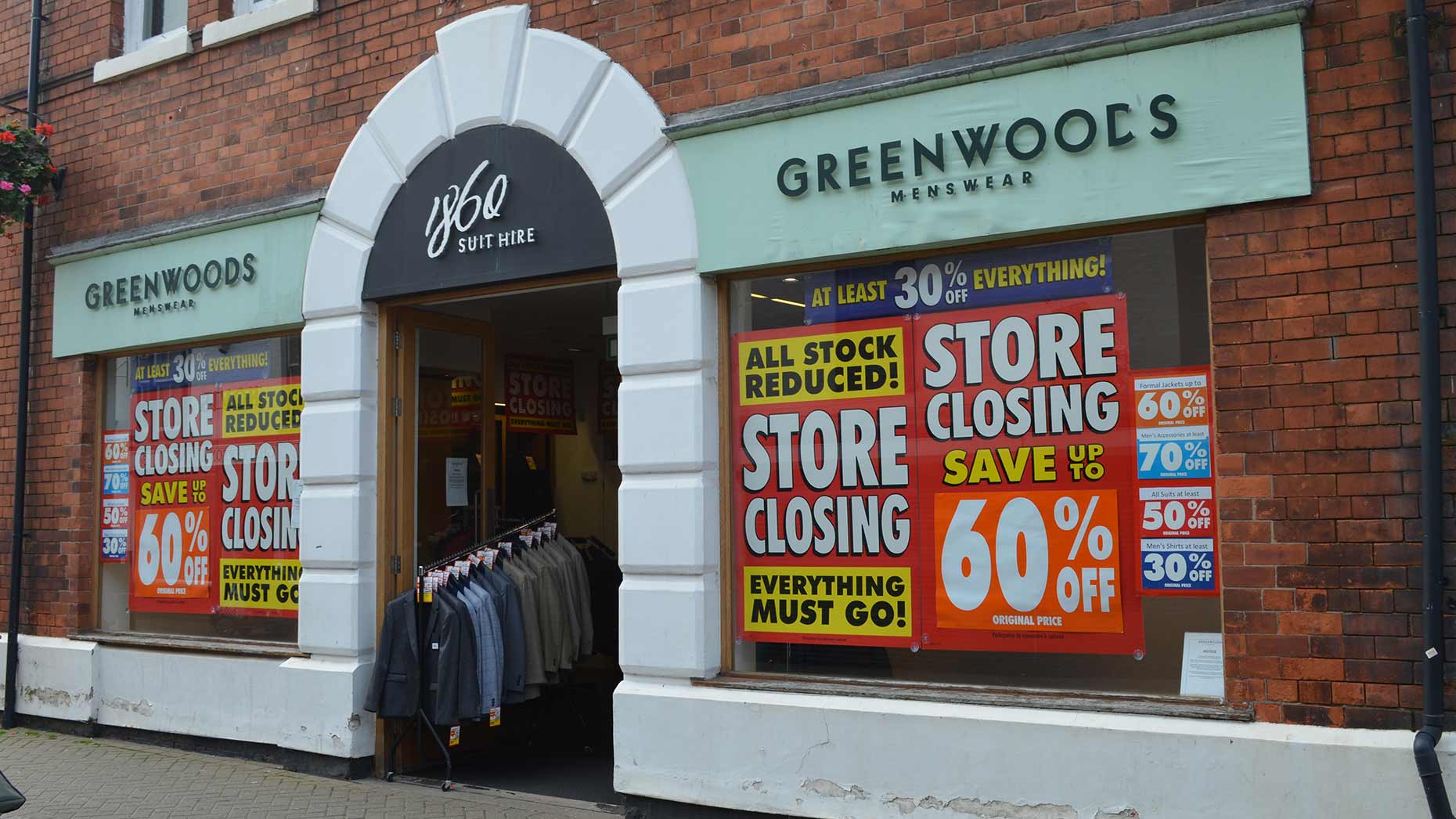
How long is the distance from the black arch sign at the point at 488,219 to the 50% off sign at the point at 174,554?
8.47 ft

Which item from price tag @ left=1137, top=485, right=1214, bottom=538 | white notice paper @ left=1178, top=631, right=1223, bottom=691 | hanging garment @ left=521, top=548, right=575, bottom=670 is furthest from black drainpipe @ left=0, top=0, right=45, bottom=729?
white notice paper @ left=1178, top=631, right=1223, bottom=691

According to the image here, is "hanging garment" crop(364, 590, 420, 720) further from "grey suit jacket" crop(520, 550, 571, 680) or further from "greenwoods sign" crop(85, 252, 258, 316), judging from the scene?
"greenwoods sign" crop(85, 252, 258, 316)

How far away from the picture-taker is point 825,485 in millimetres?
6203

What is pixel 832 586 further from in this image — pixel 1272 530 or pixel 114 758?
pixel 114 758

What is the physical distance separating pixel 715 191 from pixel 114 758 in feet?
19.1

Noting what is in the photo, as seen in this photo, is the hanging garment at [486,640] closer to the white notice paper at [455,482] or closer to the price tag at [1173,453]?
the white notice paper at [455,482]

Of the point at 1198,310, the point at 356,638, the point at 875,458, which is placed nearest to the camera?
the point at 1198,310

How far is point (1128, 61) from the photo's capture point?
5.31m

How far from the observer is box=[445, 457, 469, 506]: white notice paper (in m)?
8.23

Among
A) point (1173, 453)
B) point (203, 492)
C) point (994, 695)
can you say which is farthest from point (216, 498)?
point (1173, 453)

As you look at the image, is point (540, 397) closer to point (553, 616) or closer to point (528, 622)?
point (553, 616)

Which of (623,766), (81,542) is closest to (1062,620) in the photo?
(623,766)

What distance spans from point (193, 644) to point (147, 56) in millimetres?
4375

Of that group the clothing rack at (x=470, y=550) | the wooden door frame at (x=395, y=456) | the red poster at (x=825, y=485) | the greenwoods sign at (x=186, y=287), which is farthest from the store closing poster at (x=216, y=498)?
the red poster at (x=825, y=485)
